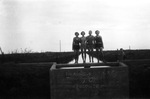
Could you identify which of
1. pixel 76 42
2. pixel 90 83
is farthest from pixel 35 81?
pixel 90 83

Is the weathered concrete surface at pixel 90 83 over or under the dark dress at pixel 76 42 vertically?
under

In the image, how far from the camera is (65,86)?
14555 millimetres

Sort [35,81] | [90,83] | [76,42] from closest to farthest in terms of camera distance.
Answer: [90,83] → [76,42] → [35,81]

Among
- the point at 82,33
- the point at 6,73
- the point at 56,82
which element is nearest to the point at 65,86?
the point at 56,82

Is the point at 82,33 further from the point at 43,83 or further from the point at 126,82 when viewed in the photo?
the point at 43,83

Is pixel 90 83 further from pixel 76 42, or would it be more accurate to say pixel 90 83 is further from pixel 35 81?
pixel 35 81

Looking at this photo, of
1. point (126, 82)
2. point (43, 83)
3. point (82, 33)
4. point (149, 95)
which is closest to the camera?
point (126, 82)

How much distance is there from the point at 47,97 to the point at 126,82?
710 cm

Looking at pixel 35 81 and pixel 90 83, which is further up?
pixel 90 83

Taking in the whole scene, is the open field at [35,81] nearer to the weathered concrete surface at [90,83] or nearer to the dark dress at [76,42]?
the dark dress at [76,42]

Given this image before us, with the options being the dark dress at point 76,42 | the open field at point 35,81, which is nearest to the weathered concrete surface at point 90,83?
the dark dress at point 76,42

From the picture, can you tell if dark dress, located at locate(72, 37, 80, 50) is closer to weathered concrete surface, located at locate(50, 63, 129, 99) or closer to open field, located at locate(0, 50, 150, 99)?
weathered concrete surface, located at locate(50, 63, 129, 99)

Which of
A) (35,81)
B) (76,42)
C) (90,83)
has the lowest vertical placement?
(35,81)

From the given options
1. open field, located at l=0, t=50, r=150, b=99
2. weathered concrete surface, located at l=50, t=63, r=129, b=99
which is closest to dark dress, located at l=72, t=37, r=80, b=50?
weathered concrete surface, located at l=50, t=63, r=129, b=99
